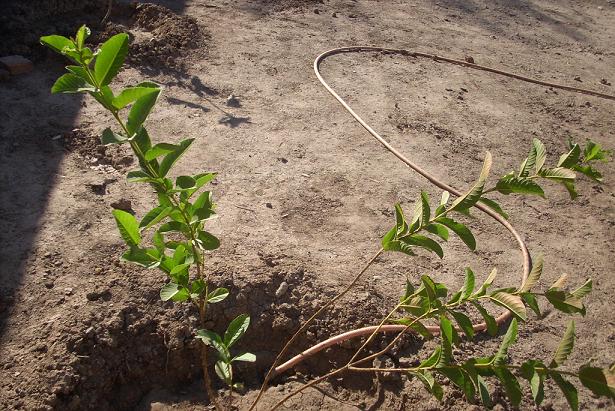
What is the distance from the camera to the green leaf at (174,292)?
1.77 m

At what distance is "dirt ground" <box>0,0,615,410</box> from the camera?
251cm

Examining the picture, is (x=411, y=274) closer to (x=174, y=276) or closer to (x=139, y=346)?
(x=139, y=346)

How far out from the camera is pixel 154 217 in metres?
1.71

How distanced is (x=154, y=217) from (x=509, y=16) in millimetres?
6999

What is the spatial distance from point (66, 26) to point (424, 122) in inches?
128

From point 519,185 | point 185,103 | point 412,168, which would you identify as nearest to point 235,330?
point 519,185

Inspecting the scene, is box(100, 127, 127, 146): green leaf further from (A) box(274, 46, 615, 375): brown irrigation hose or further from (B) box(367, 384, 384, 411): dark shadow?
(B) box(367, 384, 384, 411): dark shadow

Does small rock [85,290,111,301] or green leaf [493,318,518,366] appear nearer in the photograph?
green leaf [493,318,518,366]

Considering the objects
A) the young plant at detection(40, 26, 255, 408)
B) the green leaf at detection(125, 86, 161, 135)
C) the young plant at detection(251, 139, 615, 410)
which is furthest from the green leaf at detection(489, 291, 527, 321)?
the green leaf at detection(125, 86, 161, 135)

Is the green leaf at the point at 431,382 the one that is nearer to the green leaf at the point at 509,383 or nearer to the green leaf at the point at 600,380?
the green leaf at the point at 509,383

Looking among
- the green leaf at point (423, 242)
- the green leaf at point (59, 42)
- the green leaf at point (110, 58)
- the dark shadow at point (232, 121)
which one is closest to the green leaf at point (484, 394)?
the green leaf at point (423, 242)

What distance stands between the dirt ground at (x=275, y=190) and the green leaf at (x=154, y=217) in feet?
3.24

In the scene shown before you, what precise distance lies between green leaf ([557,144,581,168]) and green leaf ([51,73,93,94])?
4.29ft

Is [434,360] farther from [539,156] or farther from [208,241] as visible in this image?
[208,241]
